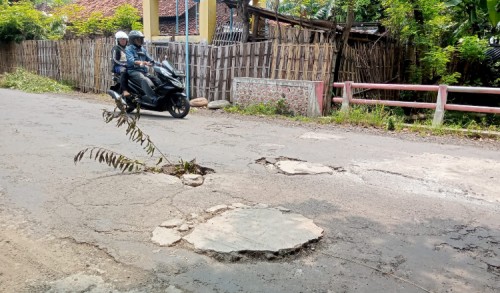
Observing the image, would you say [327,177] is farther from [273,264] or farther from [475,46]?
[475,46]

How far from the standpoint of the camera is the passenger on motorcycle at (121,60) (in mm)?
9109

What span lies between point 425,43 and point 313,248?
1016 centimetres

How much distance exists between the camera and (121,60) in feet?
30.7

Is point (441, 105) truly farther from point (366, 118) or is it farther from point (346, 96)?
point (346, 96)

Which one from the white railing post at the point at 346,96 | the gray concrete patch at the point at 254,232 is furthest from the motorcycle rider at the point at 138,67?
the gray concrete patch at the point at 254,232

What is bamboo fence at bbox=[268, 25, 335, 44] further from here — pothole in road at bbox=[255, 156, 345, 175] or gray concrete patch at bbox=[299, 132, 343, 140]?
pothole in road at bbox=[255, 156, 345, 175]

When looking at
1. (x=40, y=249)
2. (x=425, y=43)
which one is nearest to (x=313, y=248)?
(x=40, y=249)

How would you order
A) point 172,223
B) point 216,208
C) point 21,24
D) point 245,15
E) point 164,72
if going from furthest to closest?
point 21,24 → point 245,15 → point 164,72 → point 216,208 → point 172,223

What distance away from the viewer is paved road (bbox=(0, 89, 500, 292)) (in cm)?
256

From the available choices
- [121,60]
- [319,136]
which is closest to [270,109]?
[319,136]

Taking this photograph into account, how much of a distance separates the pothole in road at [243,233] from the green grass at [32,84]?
1379 centimetres

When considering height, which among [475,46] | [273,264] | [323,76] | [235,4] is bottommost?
[273,264]

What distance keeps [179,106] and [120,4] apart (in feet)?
65.8

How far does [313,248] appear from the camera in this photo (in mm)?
2955
